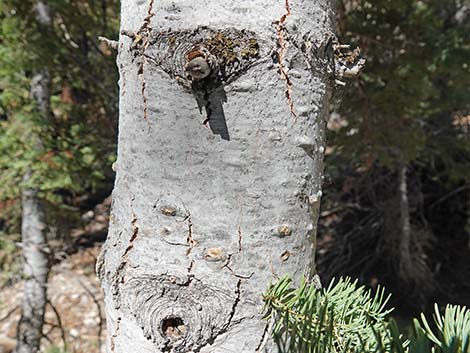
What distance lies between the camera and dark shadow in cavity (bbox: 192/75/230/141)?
557 mm

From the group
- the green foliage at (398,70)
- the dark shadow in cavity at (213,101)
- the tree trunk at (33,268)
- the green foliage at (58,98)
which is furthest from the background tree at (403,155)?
the dark shadow in cavity at (213,101)

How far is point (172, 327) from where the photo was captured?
0.60 meters

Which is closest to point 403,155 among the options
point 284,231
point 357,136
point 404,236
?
point 357,136

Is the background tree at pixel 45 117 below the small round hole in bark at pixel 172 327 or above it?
above

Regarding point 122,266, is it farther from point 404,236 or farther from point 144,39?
point 404,236

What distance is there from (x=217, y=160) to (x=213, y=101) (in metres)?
0.07

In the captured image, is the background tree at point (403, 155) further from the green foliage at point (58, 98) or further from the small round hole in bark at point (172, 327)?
the small round hole in bark at point (172, 327)

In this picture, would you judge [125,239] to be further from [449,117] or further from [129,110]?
[449,117]

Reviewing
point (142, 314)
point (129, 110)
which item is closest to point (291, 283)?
point (142, 314)

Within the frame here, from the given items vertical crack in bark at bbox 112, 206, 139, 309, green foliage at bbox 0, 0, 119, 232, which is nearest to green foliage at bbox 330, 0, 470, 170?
green foliage at bbox 0, 0, 119, 232

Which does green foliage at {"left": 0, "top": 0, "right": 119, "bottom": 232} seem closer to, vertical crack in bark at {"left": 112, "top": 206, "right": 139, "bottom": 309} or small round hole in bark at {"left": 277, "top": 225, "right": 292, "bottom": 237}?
vertical crack in bark at {"left": 112, "top": 206, "right": 139, "bottom": 309}

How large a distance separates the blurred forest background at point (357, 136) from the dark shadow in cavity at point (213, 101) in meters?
1.21

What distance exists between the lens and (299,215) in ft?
2.00

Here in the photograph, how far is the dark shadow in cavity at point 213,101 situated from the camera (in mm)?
557
